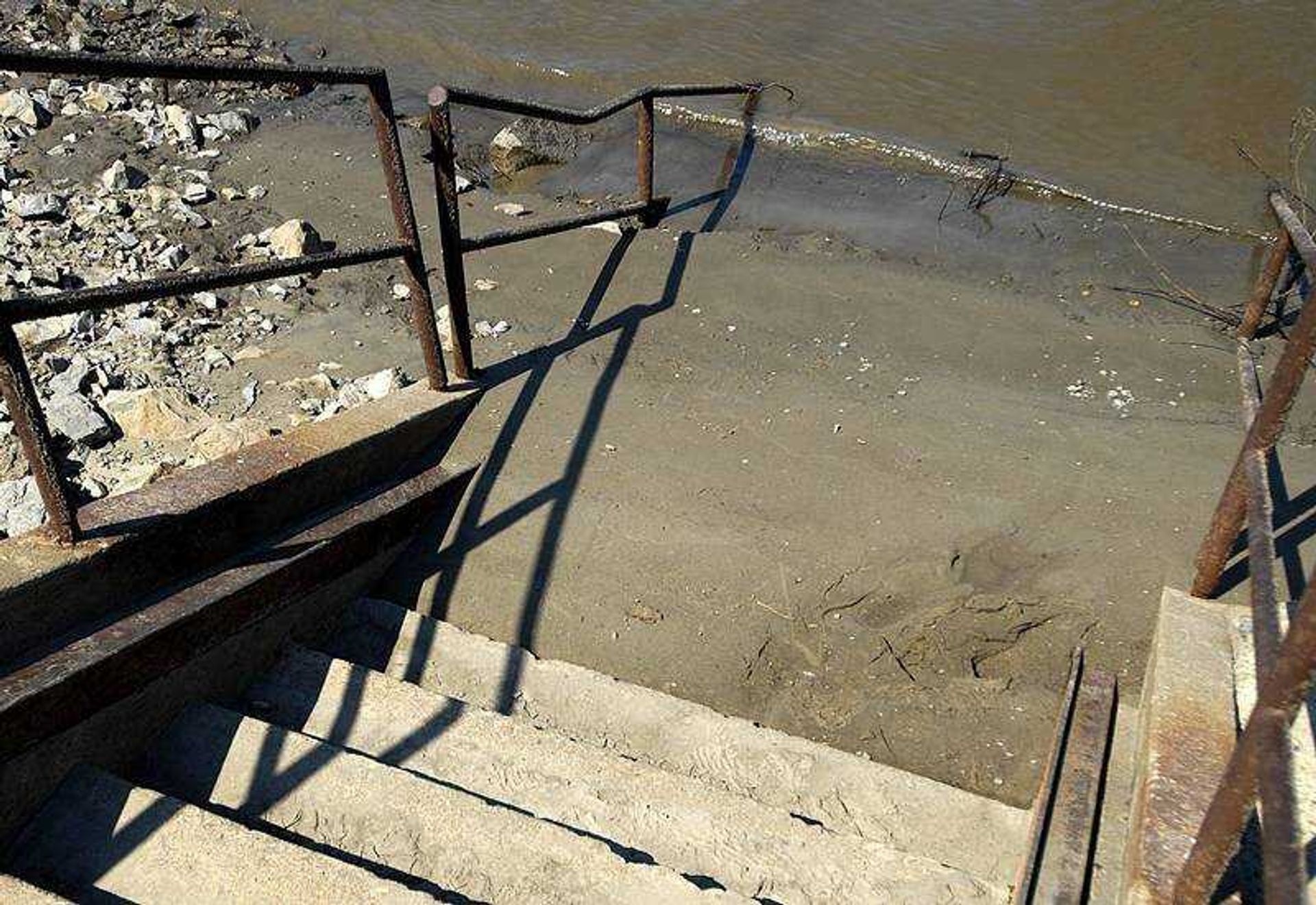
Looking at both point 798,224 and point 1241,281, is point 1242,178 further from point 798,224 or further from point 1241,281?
point 798,224

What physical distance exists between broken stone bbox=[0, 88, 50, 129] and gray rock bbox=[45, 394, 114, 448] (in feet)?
12.6

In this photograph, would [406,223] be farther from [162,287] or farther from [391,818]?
[391,818]

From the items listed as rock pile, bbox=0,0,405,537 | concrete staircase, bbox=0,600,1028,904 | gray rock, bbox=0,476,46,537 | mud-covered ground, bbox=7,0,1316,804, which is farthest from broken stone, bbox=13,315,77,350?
concrete staircase, bbox=0,600,1028,904

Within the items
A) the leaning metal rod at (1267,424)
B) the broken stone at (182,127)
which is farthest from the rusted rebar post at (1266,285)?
the broken stone at (182,127)

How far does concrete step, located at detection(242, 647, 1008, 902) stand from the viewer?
2.30 metres

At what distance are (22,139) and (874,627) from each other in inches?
253

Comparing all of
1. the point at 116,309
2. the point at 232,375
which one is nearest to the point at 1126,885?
the point at 232,375

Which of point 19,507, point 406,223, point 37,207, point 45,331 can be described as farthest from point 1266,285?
point 37,207

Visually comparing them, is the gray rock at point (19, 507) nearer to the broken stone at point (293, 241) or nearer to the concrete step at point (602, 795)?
the concrete step at point (602, 795)

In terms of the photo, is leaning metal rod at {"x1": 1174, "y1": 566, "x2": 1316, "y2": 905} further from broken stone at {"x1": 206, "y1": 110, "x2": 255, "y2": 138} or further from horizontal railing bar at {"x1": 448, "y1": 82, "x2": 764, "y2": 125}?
broken stone at {"x1": 206, "y1": 110, "x2": 255, "y2": 138}

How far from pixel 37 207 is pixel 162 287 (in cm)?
331

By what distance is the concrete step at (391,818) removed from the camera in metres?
2.22

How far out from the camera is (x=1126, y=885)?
6.25ft

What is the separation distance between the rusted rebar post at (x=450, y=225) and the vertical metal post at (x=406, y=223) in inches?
4.6
